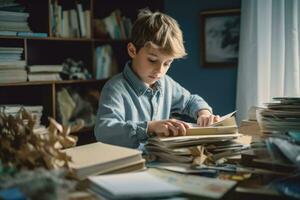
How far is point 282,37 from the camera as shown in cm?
263

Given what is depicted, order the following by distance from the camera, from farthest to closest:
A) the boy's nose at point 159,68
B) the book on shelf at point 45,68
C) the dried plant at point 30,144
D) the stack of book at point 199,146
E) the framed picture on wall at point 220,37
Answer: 1. the framed picture on wall at point 220,37
2. the book on shelf at point 45,68
3. the boy's nose at point 159,68
4. the stack of book at point 199,146
5. the dried plant at point 30,144

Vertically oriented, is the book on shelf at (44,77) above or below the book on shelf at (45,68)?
below

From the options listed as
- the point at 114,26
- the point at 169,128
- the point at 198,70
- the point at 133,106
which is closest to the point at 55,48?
the point at 114,26

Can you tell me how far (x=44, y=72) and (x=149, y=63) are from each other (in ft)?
4.62

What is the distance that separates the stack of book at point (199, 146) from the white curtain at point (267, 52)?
4.85 feet

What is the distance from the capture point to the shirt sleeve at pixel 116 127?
133cm

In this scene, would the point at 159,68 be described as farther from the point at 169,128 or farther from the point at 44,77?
the point at 44,77

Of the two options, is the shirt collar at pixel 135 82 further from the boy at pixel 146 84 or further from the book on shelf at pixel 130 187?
the book on shelf at pixel 130 187

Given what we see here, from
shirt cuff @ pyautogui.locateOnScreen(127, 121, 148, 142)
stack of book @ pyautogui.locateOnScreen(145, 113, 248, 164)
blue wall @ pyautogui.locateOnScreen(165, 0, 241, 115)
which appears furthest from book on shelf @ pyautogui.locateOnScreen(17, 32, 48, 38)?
stack of book @ pyautogui.locateOnScreen(145, 113, 248, 164)

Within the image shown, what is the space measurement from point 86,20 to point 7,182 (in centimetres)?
243

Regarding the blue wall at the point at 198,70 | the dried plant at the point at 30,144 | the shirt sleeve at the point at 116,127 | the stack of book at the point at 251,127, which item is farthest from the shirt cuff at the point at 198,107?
the blue wall at the point at 198,70

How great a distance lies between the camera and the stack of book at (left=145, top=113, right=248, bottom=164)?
3.86 feet

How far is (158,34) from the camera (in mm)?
1664

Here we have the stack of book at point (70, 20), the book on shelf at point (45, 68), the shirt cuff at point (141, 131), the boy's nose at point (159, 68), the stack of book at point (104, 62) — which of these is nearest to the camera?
the shirt cuff at point (141, 131)
